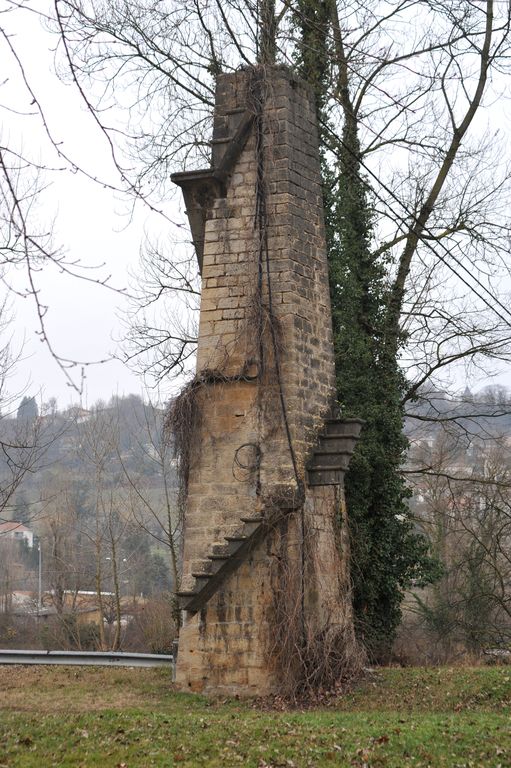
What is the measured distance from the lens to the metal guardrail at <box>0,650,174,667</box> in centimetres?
1539

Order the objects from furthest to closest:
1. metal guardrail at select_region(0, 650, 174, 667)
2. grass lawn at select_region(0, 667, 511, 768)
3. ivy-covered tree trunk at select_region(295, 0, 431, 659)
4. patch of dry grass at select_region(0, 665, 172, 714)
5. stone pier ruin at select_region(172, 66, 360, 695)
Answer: metal guardrail at select_region(0, 650, 174, 667), ivy-covered tree trunk at select_region(295, 0, 431, 659), stone pier ruin at select_region(172, 66, 360, 695), patch of dry grass at select_region(0, 665, 172, 714), grass lawn at select_region(0, 667, 511, 768)

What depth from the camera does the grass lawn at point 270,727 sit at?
777cm

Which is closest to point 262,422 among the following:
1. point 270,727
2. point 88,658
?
point 270,727

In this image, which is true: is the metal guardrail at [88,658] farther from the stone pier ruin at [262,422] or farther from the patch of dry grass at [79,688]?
the stone pier ruin at [262,422]

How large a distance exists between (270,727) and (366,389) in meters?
7.99

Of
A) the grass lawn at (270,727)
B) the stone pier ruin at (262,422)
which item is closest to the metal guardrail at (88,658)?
the grass lawn at (270,727)

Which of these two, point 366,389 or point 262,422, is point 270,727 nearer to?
point 262,422

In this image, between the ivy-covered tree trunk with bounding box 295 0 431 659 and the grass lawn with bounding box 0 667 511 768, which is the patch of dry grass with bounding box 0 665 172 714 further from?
the ivy-covered tree trunk with bounding box 295 0 431 659

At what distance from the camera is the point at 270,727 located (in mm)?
8812

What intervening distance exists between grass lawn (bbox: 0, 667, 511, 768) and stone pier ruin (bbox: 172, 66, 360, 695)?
0.82m

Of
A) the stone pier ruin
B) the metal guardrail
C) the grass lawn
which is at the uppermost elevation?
the stone pier ruin

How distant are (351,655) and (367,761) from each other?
4.08 meters

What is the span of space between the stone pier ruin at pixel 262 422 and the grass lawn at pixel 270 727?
2.67ft

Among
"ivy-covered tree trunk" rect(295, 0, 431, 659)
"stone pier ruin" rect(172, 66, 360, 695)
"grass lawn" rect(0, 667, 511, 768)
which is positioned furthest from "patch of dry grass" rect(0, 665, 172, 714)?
"ivy-covered tree trunk" rect(295, 0, 431, 659)
